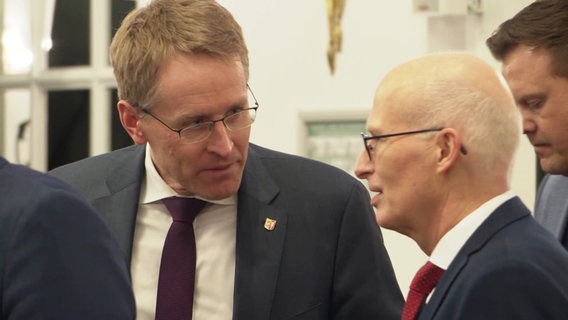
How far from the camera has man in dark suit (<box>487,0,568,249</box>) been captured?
2.58 m

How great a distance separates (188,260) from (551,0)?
3.82 feet

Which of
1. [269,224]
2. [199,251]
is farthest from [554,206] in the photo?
[199,251]

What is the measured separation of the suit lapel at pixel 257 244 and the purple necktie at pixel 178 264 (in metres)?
0.10

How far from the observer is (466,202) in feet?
5.92

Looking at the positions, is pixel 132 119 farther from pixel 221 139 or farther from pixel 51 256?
pixel 51 256

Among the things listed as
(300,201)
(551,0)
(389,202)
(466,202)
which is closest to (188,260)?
(300,201)

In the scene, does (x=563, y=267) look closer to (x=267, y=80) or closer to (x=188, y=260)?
(x=188, y=260)

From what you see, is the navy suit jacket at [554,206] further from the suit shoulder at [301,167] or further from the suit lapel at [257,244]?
the suit lapel at [257,244]

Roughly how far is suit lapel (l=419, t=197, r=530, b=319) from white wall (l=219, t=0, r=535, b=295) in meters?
2.29

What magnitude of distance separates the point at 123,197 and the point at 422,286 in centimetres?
75

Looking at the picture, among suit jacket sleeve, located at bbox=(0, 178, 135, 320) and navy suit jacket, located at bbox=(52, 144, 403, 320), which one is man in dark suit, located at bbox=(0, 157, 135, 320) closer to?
suit jacket sleeve, located at bbox=(0, 178, 135, 320)

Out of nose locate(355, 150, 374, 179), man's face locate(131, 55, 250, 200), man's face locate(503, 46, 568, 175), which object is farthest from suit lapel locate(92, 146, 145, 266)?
man's face locate(503, 46, 568, 175)

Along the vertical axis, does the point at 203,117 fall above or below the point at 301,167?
above

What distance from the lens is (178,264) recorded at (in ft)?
7.30
